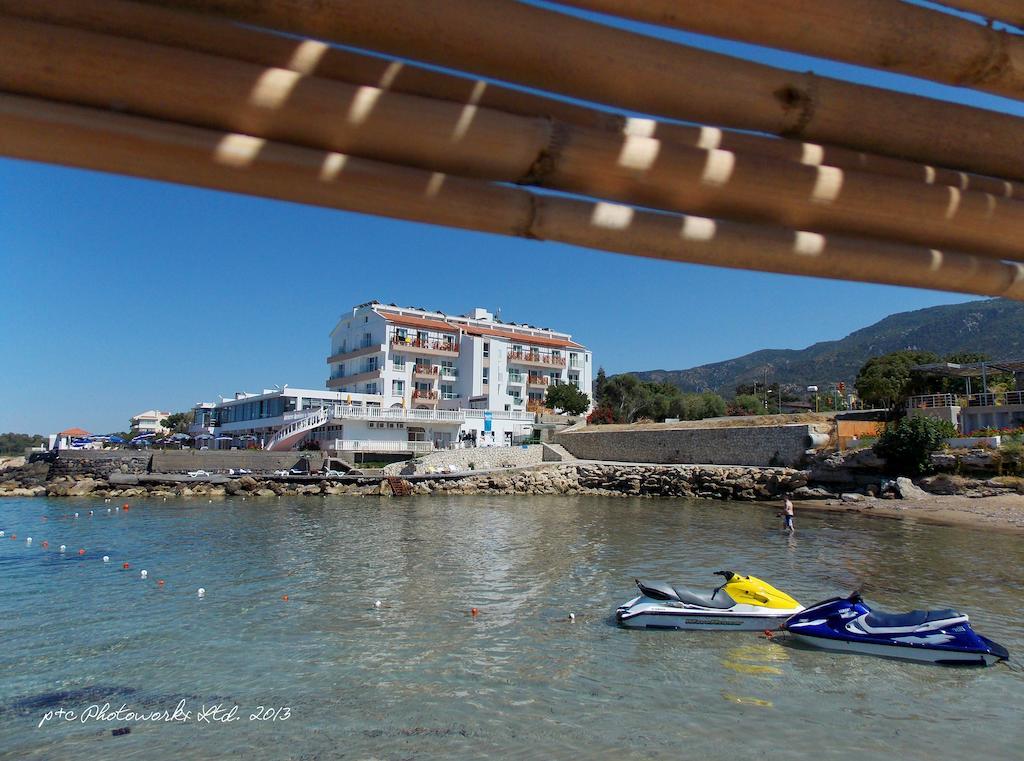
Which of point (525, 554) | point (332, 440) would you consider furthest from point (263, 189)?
point (332, 440)

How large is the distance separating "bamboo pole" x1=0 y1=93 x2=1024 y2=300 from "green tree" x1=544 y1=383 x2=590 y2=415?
212 feet

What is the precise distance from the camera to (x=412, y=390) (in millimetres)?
66250

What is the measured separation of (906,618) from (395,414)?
47.9 meters

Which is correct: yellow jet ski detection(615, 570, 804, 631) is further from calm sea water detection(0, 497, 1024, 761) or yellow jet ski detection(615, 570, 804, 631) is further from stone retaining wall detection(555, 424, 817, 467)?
stone retaining wall detection(555, 424, 817, 467)

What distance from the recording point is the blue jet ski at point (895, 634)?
11094 mm

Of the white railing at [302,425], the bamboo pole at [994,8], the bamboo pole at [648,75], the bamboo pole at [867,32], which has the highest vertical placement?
the bamboo pole at [994,8]

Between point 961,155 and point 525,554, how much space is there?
Result: 19.6 meters

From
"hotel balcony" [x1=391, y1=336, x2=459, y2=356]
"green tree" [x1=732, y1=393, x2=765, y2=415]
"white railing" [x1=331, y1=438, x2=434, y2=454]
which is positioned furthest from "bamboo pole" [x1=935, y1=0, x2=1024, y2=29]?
"green tree" [x1=732, y1=393, x2=765, y2=415]

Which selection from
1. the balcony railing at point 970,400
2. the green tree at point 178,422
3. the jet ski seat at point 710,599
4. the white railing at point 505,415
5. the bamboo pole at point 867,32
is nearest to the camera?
the bamboo pole at point 867,32

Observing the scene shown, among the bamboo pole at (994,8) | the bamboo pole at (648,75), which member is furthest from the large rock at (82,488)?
the bamboo pole at (994,8)

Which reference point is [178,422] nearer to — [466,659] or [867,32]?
[466,659]

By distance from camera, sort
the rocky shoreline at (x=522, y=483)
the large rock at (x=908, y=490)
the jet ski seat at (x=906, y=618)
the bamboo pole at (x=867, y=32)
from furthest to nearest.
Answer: the rocky shoreline at (x=522, y=483) → the large rock at (x=908, y=490) → the jet ski seat at (x=906, y=618) → the bamboo pole at (x=867, y=32)

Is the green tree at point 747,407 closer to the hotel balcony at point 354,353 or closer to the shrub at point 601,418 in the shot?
the shrub at point 601,418

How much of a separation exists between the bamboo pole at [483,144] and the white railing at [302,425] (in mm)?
54767
